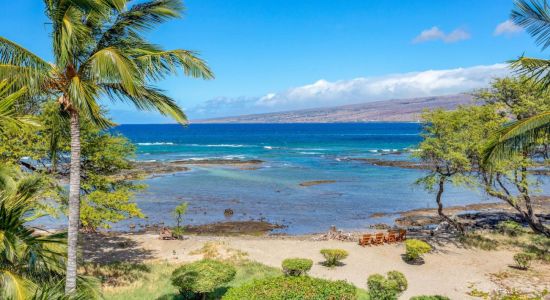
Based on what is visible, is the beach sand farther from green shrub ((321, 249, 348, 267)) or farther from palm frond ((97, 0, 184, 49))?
palm frond ((97, 0, 184, 49))

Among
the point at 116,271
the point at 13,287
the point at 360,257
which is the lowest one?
the point at 360,257

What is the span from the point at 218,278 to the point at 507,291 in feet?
39.8

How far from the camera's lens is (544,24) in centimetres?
1031

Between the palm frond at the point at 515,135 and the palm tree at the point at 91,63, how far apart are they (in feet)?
23.7

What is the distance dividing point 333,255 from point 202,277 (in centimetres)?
944

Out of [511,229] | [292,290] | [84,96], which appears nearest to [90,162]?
[292,290]

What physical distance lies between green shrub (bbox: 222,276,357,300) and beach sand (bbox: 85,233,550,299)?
5.41 m

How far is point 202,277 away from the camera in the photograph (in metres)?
14.9

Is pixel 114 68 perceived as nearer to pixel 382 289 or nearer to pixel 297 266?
pixel 382 289

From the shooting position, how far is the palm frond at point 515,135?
10.4 m

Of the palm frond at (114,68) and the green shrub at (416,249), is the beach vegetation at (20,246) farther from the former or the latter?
the green shrub at (416,249)

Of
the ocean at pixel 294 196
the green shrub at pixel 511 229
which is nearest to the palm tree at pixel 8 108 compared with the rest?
the ocean at pixel 294 196

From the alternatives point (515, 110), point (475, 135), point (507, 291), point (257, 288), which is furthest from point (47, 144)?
point (515, 110)

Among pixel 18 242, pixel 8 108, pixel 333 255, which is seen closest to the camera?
pixel 8 108
